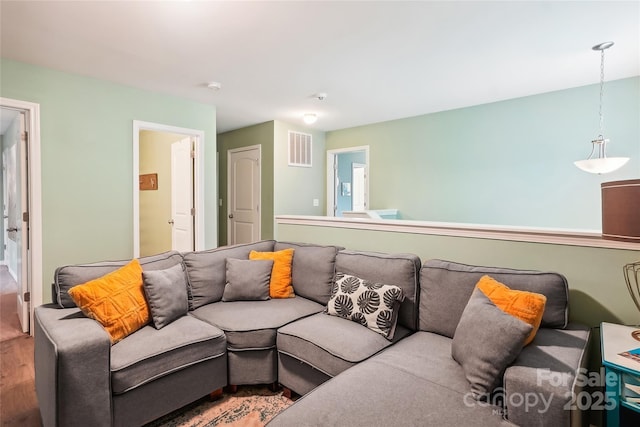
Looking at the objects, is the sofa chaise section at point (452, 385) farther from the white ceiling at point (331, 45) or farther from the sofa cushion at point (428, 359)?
the white ceiling at point (331, 45)

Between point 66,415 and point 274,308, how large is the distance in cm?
126

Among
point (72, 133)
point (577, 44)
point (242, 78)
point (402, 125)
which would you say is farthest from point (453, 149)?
point (72, 133)

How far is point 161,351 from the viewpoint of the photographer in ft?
5.78

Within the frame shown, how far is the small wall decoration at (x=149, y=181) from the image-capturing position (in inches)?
194

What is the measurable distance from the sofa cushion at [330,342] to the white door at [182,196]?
2654 mm

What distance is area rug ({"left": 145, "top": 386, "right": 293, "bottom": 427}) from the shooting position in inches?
72.8

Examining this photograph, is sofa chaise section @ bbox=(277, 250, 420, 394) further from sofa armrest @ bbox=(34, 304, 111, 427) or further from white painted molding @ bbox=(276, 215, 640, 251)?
sofa armrest @ bbox=(34, 304, 111, 427)

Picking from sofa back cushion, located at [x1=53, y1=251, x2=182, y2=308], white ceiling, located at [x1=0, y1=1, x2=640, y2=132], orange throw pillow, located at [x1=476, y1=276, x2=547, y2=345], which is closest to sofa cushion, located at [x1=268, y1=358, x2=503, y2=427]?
orange throw pillow, located at [x1=476, y1=276, x2=547, y2=345]

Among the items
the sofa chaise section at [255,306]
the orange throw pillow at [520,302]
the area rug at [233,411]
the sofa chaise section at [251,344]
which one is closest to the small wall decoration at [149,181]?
the sofa chaise section at [255,306]

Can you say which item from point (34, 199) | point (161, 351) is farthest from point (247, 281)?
point (34, 199)

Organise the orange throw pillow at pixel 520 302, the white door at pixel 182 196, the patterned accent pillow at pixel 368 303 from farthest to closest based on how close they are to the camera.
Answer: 1. the white door at pixel 182 196
2. the patterned accent pillow at pixel 368 303
3. the orange throw pillow at pixel 520 302

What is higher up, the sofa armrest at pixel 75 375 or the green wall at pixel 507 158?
the green wall at pixel 507 158

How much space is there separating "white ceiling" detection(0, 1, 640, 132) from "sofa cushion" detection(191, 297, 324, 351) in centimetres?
208

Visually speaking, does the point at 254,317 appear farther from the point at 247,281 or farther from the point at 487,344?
the point at 487,344
